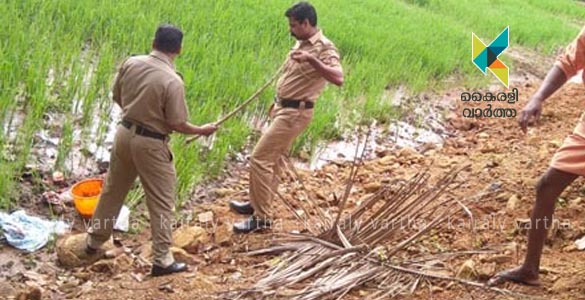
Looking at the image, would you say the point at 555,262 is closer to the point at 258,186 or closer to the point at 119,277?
the point at 258,186

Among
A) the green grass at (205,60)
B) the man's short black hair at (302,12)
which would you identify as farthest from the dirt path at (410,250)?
the man's short black hair at (302,12)

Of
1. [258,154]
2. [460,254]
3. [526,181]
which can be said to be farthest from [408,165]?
[460,254]

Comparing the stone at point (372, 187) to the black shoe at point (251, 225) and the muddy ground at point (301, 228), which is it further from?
the black shoe at point (251, 225)

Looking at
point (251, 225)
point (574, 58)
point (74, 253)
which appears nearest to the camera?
point (574, 58)

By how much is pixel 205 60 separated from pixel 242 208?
6.65ft

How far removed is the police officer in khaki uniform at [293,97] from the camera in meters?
3.99

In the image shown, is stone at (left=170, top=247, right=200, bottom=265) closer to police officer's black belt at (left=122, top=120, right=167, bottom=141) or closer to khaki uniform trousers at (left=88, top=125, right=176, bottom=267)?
khaki uniform trousers at (left=88, top=125, right=176, bottom=267)

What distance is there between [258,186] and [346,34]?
4.88 m

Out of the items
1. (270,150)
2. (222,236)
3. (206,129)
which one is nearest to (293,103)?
(270,150)

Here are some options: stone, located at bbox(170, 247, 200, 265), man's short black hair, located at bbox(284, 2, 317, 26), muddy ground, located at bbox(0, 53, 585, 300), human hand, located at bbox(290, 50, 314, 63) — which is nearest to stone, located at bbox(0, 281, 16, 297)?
muddy ground, located at bbox(0, 53, 585, 300)

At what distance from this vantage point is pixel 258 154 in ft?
13.8

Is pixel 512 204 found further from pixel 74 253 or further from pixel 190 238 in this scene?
pixel 74 253

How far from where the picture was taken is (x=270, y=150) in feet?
13.8

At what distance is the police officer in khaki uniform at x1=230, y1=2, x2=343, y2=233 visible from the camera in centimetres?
399
